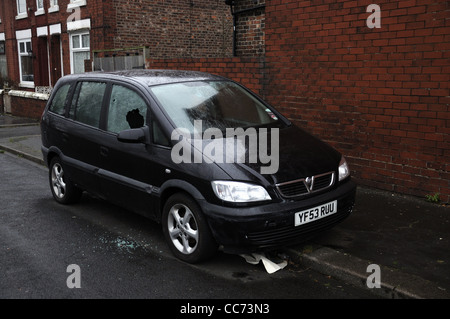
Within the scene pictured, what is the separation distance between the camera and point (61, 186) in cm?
671

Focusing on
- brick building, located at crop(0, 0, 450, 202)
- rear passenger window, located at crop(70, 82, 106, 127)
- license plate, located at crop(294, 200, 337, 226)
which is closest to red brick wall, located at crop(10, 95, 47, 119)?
brick building, located at crop(0, 0, 450, 202)

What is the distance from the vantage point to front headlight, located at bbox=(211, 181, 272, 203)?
4121mm

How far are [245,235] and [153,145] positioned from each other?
1.39 metres

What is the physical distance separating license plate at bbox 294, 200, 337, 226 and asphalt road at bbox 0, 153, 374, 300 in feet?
1.62

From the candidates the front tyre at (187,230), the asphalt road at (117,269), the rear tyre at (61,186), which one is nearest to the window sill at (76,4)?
the rear tyre at (61,186)

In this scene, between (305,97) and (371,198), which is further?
(305,97)

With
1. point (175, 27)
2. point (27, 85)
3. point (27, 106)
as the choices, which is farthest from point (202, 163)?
point (27, 85)

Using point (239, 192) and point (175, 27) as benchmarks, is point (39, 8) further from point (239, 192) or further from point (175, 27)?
point (239, 192)

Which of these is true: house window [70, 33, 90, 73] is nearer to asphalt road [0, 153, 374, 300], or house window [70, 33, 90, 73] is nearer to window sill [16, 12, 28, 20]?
window sill [16, 12, 28, 20]

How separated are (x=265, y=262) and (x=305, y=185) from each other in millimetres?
812

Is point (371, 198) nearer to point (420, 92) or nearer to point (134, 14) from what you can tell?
point (420, 92)

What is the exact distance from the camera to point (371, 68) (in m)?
6.64
